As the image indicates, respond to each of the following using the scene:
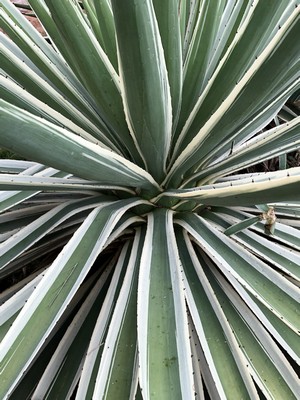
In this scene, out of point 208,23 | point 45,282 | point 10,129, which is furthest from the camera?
point 208,23

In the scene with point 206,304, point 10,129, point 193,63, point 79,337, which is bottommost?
point 79,337

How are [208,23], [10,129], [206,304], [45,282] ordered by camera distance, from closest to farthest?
[10,129] < [45,282] < [206,304] < [208,23]

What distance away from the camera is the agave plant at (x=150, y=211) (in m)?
0.59

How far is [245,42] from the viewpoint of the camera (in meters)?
0.69

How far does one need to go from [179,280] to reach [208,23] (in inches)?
19.6

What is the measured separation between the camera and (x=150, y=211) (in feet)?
2.82

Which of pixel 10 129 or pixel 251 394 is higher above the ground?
pixel 10 129

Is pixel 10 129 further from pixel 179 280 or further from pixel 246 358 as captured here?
pixel 246 358

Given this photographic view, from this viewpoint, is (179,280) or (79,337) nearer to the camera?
(179,280)

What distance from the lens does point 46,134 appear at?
22.4 inches

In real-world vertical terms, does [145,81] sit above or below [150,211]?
above

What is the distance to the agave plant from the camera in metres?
0.59

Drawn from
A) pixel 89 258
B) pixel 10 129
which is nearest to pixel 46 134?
pixel 10 129

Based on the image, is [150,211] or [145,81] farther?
[150,211]
